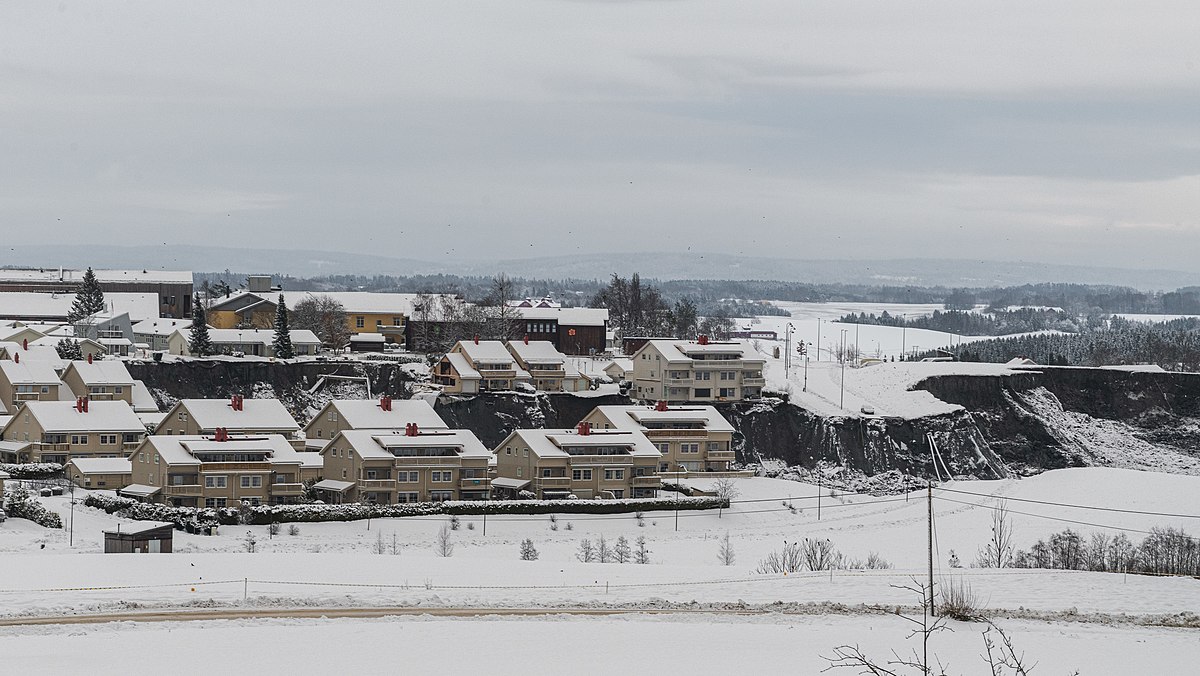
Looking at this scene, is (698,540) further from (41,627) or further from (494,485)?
(41,627)

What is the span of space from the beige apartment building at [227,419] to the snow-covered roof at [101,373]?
381 inches

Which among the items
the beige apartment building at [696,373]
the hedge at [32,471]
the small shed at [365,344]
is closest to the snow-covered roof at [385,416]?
the hedge at [32,471]

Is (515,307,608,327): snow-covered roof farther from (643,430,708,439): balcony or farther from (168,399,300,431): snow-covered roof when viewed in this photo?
(168,399,300,431): snow-covered roof

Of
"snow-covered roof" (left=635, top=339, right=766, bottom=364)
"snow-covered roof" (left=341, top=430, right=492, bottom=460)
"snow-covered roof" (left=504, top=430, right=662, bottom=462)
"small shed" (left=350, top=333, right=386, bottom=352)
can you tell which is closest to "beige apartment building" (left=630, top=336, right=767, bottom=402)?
"snow-covered roof" (left=635, top=339, right=766, bottom=364)

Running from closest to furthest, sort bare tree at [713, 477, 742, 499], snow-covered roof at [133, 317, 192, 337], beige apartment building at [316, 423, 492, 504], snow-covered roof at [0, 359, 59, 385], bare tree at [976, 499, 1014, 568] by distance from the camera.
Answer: bare tree at [976, 499, 1014, 568], beige apartment building at [316, 423, 492, 504], bare tree at [713, 477, 742, 499], snow-covered roof at [0, 359, 59, 385], snow-covered roof at [133, 317, 192, 337]

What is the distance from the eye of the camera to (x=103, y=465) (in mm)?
48000

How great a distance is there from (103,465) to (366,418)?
9.44 meters

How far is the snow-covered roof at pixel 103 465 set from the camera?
4744 centimetres

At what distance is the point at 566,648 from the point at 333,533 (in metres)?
20.5

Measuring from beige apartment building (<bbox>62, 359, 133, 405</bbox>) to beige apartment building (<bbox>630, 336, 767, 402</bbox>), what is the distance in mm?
24332

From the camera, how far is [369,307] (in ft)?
297

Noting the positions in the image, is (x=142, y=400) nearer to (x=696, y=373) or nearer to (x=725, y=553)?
(x=696, y=373)

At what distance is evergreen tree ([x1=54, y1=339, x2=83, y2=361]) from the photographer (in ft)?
232

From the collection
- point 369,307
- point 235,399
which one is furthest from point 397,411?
point 369,307
